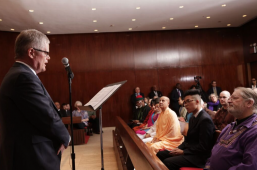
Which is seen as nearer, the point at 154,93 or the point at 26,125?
the point at 26,125

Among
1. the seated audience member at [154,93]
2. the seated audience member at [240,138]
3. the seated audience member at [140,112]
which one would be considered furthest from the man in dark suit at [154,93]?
the seated audience member at [240,138]

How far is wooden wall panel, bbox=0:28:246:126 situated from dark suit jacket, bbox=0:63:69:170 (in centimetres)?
841

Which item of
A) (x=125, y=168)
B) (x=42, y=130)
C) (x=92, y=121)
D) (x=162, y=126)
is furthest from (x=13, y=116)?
(x=92, y=121)

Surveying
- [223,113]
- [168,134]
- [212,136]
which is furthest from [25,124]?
[223,113]

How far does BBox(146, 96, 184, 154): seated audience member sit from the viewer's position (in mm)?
3449

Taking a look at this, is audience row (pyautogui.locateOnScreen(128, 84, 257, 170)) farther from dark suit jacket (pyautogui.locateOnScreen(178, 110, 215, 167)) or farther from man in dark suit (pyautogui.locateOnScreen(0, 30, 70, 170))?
man in dark suit (pyautogui.locateOnScreen(0, 30, 70, 170))

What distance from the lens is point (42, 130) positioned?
1411mm

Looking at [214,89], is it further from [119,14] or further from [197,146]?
[197,146]

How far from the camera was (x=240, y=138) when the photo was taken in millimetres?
1765

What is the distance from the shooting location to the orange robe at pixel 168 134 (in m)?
3.44

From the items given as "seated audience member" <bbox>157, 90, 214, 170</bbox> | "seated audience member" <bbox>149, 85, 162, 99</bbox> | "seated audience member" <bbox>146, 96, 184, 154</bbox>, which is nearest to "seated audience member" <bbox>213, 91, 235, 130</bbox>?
"seated audience member" <bbox>146, 96, 184, 154</bbox>

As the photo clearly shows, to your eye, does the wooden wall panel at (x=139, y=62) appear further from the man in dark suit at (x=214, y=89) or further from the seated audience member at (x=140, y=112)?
the seated audience member at (x=140, y=112)

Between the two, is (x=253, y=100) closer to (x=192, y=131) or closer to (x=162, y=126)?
(x=192, y=131)

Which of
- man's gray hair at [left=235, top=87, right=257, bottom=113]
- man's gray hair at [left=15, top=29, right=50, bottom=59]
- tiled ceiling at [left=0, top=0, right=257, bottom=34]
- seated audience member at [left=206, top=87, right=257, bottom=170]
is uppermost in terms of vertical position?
tiled ceiling at [left=0, top=0, right=257, bottom=34]
